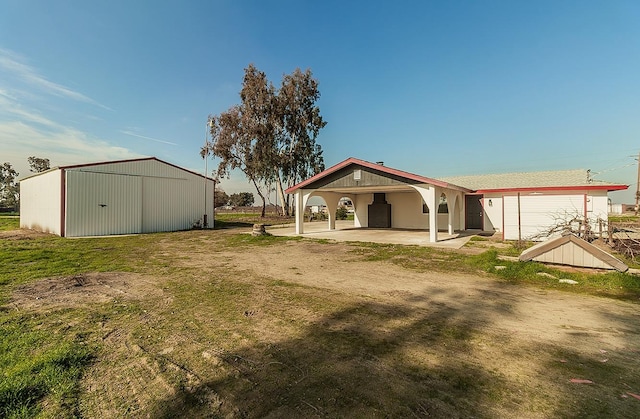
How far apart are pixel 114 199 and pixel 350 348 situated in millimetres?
19152

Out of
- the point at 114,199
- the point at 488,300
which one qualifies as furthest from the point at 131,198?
the point at 488,300

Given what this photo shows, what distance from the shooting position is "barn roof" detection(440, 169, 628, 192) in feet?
47.5

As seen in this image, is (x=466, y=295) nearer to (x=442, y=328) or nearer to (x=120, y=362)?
(x=442, y=328)

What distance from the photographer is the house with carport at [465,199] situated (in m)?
13.6

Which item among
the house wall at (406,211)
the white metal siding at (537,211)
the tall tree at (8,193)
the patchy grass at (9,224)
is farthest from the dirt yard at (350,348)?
the tall tree at (8,193)

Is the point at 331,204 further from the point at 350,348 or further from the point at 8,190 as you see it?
the point at 8,190

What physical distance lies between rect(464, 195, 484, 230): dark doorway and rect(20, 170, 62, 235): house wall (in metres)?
24.1

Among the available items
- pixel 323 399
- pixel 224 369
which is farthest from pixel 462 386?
pixel 224 369

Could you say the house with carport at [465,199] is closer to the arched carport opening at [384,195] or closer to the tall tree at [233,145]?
the arched carport opening at [384,195]

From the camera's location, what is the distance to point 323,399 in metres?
2.53

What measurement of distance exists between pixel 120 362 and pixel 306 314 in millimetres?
2453

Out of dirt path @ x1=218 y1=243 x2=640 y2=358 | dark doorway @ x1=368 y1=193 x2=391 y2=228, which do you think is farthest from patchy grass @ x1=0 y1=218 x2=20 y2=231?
dark doorway @ x1=368 y1=193 x2=391 y2=228

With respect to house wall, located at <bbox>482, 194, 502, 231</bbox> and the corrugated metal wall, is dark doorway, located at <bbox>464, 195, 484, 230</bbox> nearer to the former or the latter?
house wall, located at <bbox>482, 194, 502, 231</bbox>

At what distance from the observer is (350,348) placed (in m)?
3.47
